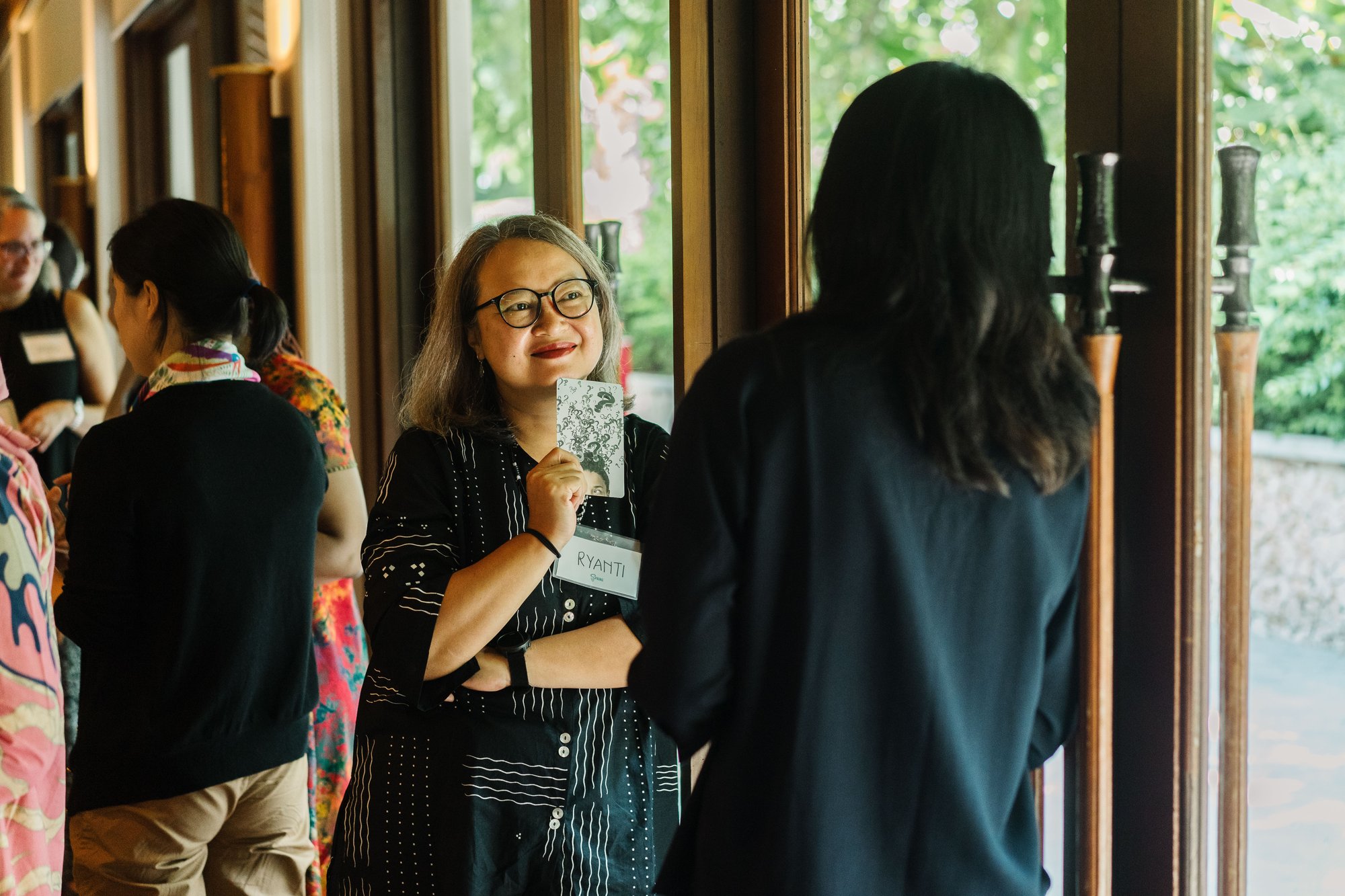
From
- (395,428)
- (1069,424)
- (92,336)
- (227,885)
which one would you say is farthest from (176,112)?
(1069,424)

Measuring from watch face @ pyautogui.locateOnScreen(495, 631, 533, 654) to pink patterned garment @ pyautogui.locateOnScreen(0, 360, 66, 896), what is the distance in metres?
0.49

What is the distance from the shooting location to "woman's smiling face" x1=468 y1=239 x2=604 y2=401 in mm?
1448

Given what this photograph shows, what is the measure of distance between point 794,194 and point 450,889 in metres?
1.15

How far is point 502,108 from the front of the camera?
2711 mm

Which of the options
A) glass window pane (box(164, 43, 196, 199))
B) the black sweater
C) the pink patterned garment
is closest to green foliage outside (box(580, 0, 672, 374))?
the black sweater

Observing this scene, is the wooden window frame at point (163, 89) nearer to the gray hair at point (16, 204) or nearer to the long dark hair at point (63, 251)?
the long dark hair at point (63, 251)

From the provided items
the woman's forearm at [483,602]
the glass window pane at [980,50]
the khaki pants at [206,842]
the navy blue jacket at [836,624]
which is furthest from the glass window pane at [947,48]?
the khaki pants at [206,842]

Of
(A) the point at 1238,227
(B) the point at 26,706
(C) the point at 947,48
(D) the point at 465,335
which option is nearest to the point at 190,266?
(D) the point at 465,335

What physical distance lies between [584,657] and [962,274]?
0.65 meters

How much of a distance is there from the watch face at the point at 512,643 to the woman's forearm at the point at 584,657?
11mm

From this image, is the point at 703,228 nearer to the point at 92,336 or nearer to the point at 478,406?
the point at 478,406

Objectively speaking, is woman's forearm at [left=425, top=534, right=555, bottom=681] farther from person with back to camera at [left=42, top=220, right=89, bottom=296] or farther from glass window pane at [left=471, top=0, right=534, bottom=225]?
person with back to camera at [left=42, top=220, right=89, bottom=296]

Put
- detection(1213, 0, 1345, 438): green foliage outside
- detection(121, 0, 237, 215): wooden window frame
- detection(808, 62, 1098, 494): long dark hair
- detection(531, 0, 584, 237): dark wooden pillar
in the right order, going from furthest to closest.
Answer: detection(121, 0, 237, 215): wooden window frame < detection(531, 0, 584, 237): dark wooden pillar < detection(1213, 0, 1345, 438): green foliage outside < detection(808, 62, 1098, 494): long dark hair

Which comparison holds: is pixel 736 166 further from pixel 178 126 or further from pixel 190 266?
pixel 178 126
